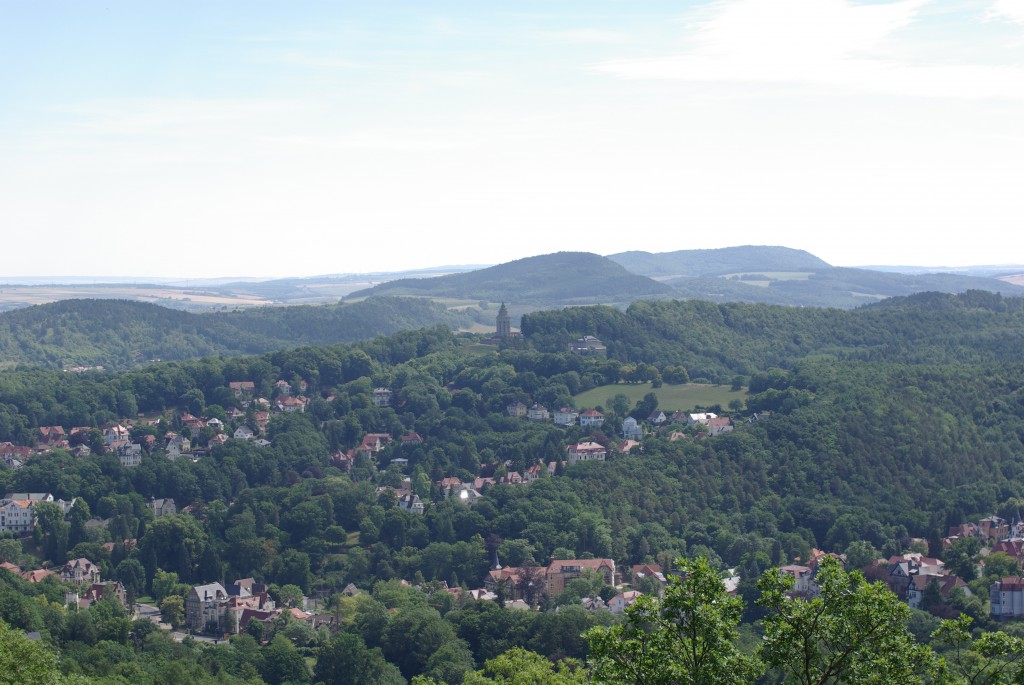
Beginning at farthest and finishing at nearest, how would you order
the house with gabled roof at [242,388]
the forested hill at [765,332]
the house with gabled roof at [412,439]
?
the forested hill at [765,332], the house with gabled roof at [242,388], the house with gabled roof at [412,439]

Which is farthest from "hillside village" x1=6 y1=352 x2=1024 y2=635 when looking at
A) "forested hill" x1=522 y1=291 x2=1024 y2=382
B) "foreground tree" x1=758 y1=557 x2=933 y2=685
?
"foreground tree" x1=758 y1=557 x2=933 y2=685

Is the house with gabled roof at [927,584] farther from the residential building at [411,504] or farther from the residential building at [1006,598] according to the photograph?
the residential building at [411,504]

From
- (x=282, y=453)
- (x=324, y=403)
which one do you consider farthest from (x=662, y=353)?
(x=282, y=453)

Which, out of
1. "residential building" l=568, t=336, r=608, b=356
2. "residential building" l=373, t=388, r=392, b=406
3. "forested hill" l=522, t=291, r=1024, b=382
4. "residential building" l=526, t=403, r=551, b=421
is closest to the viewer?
"residential building" l=526, t=403, r=551, b=421

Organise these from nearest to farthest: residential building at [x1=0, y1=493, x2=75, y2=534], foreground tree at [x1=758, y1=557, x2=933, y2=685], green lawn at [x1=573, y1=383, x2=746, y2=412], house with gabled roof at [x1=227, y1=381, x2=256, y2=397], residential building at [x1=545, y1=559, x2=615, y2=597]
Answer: foreground tree at [x1=758, y1=557, x2=933, y2=685], residential building at [x1=545, y1=559, x2=615, y2=597], residential building at [x1=0, y1=493, x2=75, y2=534], green lawn at [x1=573, y1=383, x2=746, y2=412], house with gabled roof at [x1=227, y1=381, x2=256, y2=397]

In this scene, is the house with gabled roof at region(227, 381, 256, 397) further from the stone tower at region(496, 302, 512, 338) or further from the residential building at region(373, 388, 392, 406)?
the stone tower at region(496, 302, 512, 338)

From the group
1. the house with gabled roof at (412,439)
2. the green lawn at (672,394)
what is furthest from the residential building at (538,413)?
the house with gabled roof at (412,439)

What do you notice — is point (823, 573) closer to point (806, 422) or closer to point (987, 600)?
point (987, 600)
